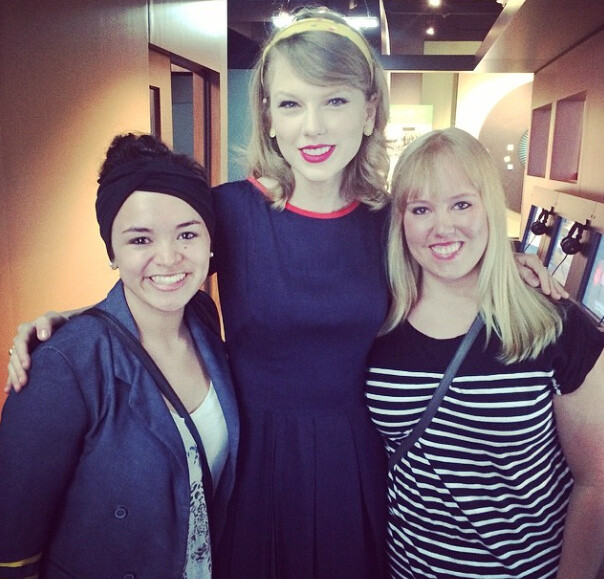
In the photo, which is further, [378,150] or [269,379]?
[378,150]

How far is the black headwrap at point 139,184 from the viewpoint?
1.21 metres

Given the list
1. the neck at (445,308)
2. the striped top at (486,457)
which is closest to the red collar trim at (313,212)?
the neck at (445,308)

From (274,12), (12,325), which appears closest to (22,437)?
(12,325)

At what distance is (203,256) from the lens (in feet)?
4.30

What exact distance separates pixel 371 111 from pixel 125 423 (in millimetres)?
1060

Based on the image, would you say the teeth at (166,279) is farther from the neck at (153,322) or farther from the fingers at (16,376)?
the fingers at (16,376)

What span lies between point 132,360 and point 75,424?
0.17m

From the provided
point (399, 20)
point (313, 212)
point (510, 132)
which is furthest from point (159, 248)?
point (399, 20)

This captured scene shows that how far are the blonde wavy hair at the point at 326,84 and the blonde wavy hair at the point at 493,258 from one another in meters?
0.23

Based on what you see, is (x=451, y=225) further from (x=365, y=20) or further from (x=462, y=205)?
(x=365, y=20)

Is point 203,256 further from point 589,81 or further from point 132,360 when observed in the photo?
point 589,81

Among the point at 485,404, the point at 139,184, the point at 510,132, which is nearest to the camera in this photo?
the point at 139,184

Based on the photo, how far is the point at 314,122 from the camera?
149cm

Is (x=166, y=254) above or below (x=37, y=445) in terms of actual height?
above
